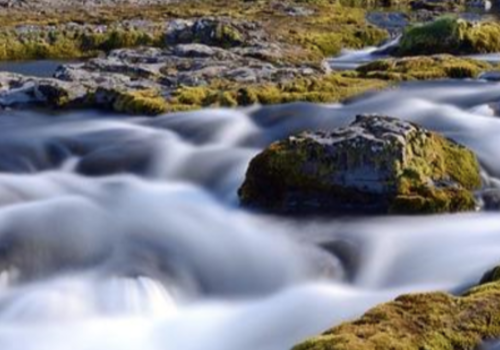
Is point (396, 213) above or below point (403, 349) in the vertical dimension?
below

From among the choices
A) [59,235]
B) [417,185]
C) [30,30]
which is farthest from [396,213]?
[30,30]

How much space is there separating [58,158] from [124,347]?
1028 centimetres

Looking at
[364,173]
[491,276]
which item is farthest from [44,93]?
[491,276]

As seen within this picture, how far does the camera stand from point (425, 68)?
3114 cm

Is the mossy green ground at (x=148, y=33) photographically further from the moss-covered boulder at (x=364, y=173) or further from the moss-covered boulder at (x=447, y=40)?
the moss-covered boulder at (x=364, y=173)

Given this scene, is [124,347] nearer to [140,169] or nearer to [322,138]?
[322,138]

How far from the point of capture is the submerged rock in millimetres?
9711

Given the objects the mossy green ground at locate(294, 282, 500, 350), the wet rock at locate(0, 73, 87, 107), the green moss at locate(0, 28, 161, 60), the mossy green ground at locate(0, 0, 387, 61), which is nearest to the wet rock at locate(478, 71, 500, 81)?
the mossy green ground at locate(0, 0, 387, 61)

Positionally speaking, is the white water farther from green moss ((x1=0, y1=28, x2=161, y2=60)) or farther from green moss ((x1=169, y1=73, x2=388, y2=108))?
green moss ((x1=0, y1=28, x2=161, y2=60))

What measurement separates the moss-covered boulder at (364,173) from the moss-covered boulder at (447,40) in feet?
68.5

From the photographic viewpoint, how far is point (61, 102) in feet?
90.3

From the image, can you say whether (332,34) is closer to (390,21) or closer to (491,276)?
(390,21)

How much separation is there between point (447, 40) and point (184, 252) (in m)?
25.5

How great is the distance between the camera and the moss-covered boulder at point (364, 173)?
1688cm
